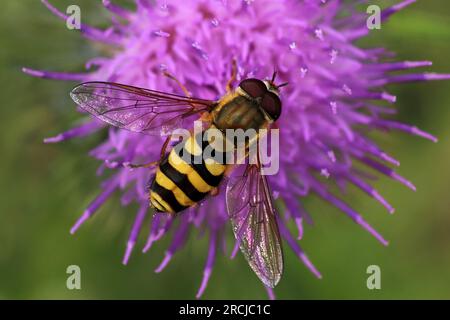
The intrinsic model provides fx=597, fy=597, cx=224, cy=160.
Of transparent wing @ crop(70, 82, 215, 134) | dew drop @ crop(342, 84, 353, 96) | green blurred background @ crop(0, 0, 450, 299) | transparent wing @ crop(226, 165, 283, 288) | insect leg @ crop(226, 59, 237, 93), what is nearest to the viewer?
transparent wing @ crop(226, 165, 283, 288)

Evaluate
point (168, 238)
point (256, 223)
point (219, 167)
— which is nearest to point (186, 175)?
point (219, 167)

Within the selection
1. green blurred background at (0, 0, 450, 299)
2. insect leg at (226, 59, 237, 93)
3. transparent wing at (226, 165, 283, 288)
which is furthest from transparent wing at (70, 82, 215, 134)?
green blurred background at (0, 0, 450, 299)

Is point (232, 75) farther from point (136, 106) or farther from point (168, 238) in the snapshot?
point (168, 238)

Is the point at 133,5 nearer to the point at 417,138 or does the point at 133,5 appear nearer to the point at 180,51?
the point at 180,51

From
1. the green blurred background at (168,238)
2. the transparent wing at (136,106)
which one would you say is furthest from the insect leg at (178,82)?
the green blurred background at (168,238)

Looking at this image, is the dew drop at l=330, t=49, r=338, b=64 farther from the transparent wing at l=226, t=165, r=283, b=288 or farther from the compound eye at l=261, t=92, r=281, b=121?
the transparent wing at l=226, t=165, r=283, b=288
